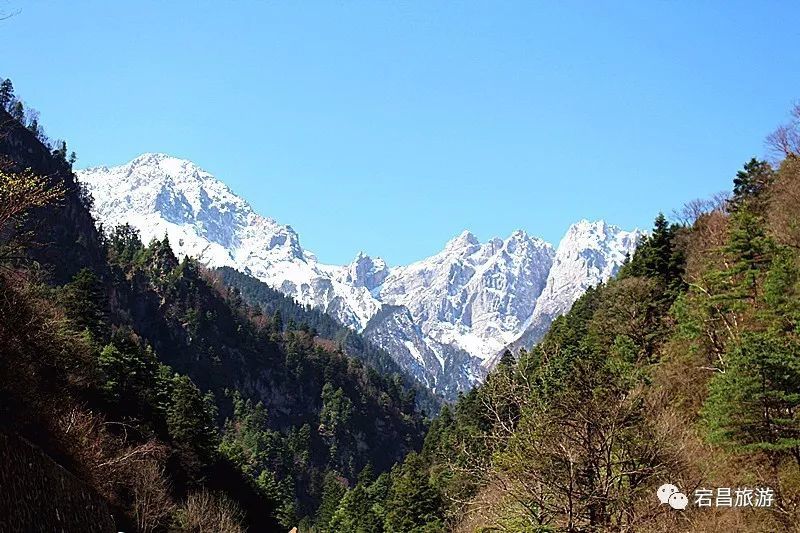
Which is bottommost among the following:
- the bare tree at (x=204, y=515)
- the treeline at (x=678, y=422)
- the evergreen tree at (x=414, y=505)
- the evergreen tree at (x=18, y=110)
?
the bare tree at (x=204, y=515)

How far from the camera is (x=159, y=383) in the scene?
56812mm

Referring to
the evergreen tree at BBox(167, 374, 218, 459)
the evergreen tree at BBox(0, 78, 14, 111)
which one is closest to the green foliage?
the evergreen tree at BBox(167, 374, 218, 459)

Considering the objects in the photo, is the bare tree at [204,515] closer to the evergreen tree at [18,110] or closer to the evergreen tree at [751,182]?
the evergreen tree at [751,182]

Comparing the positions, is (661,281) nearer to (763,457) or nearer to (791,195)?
(791,195)

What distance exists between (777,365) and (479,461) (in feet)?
26.2

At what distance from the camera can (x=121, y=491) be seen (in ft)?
113

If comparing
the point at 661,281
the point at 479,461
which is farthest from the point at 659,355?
the point at 479,461

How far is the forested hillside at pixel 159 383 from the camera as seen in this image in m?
23.0

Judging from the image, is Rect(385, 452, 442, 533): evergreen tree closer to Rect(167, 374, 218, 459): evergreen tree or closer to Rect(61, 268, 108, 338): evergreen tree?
Rect(167, 374, 218, 459): evergreen tree

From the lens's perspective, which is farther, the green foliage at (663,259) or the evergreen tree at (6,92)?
the evergreen tree at (6,92)

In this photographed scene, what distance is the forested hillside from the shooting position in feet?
75.5

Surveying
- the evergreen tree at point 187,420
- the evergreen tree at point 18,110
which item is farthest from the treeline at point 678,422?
the evergreen tree at point 18,110

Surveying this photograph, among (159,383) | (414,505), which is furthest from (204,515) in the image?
(159,383)

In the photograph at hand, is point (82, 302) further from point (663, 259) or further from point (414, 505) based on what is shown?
point (663, 259)
